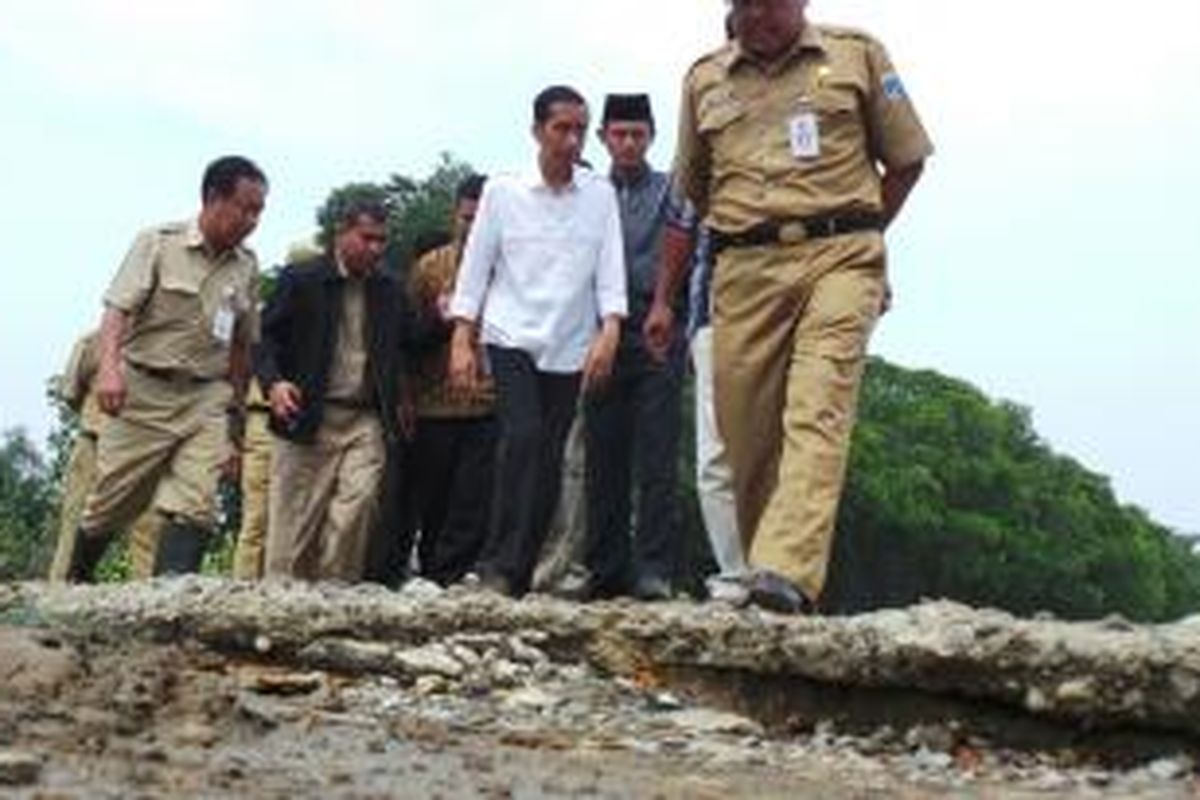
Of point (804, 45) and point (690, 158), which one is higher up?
point (804, 45)

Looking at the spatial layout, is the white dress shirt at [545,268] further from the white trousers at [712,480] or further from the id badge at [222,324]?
the id badge at [222,324]

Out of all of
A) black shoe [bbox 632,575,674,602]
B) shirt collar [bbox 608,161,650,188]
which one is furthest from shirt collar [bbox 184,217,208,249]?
black shoe [bbox 632,575,674,602]

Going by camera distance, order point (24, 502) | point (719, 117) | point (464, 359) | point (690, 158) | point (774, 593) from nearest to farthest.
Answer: point (774, 593)
point (719, 117)
point (690, 158)
point (464, 359)
point (24, 502)

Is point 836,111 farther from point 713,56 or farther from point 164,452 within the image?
point 164,452

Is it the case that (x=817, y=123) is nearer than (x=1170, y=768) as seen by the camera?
No

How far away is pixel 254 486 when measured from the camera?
9.42 m

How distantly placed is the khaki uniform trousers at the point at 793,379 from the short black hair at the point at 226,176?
87.2 inches

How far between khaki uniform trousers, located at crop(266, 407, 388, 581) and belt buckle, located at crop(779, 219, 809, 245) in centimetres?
238

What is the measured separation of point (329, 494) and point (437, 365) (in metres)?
0.62

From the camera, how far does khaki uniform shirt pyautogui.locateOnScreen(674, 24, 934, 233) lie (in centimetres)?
576

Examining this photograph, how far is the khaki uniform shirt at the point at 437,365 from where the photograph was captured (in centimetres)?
798

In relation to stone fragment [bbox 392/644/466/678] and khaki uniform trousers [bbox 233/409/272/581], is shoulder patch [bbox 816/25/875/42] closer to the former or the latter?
stone fragment [bbox 392/644/466/678]

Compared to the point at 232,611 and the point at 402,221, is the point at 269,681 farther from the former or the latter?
the point at 402,221

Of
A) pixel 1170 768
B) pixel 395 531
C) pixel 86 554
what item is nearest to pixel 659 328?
pixel 395 531
